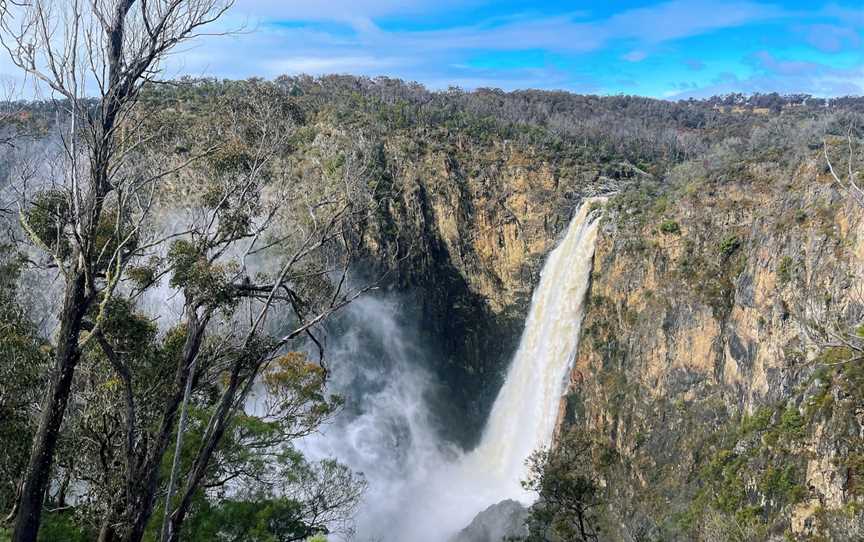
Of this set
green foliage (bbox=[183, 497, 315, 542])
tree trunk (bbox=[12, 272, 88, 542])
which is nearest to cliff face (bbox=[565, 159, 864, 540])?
green foliage (bbox=[183, 497, 315, 542])

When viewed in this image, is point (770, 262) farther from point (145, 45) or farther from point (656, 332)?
point (145, 45)

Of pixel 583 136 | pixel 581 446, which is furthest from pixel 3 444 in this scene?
pixel 583 136

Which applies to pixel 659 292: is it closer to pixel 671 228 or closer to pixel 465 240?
pixel 671 228

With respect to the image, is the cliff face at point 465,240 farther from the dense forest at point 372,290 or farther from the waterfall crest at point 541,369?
the waterfall crest at point 541,369

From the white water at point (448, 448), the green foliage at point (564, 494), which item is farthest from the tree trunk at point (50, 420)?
the white water at point (448, 448)

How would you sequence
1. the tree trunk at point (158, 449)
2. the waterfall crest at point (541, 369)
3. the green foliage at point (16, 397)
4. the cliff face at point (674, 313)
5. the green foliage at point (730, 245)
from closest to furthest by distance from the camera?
the tree trunk at point (158, 449), the green foliage at point (16, 397), the cliff face at point (674, 313), the green foliage at point (730, 245), the waterfall crest at point (541, 369)

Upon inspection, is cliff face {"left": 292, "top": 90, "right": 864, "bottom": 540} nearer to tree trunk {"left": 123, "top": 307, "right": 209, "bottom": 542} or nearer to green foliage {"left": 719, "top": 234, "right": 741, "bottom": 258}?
green foliage {"left": 719, "top": 234, "right": 741, "bottom": 258}
